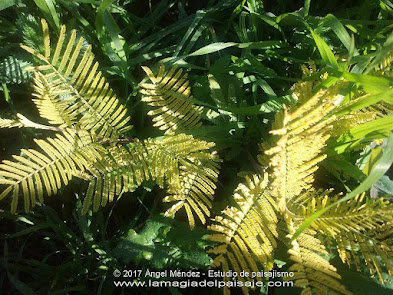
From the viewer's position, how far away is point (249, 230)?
1.23 metres

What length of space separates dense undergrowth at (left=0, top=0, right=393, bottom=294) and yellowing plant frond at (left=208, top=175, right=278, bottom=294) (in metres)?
0.20

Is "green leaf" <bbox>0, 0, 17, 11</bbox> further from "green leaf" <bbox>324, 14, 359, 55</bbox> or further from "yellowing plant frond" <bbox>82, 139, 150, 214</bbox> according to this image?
"green leaf" <bbox>324, 14, 359, 55</bbox>

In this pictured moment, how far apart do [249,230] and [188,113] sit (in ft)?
1.89

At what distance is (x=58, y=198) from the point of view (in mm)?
1875

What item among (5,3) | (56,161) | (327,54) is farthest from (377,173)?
(5,3)

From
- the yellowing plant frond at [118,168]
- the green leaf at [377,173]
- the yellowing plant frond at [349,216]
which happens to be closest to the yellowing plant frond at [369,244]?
the yellowing plant frond at [349,216]

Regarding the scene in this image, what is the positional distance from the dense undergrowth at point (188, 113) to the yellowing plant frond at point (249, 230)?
0.20 m

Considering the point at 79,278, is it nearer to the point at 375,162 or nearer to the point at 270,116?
the point at 270,116

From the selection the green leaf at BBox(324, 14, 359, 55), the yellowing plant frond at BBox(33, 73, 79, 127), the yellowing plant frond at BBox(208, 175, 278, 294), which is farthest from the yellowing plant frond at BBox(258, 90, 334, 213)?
the yellowing plant frond at BBox(33, 73, 79, 127)

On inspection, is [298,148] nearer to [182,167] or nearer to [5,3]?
[182,167]

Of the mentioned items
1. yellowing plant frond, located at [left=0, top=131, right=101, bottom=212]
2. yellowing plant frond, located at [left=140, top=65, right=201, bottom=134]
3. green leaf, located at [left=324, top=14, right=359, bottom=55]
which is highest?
green leaf, located at [left=324, top=14, right=359, bottom=55]

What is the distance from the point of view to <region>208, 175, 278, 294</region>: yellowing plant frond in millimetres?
1193

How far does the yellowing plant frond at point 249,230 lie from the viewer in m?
1.19

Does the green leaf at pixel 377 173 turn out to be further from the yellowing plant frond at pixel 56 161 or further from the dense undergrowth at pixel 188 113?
the yellowing plant frond at pixel 56 161
